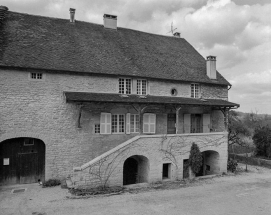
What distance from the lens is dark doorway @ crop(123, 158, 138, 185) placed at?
16.2 meters

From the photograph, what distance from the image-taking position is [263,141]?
22578 mm

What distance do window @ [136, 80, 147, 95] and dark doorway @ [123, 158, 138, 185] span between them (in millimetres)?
4920

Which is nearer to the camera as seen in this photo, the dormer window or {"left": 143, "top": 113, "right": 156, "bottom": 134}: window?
{"left": 143, "top": 113, "right": 156, "bottom": 134}: window

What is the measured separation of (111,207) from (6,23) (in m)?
13.9

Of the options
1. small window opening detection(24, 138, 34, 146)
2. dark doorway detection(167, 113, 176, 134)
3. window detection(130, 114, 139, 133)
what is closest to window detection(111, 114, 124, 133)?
window detection(130, 114, 139, 133)

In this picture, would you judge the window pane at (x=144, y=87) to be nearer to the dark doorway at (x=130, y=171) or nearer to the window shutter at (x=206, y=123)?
the dark doorway at (x=130, y=171)

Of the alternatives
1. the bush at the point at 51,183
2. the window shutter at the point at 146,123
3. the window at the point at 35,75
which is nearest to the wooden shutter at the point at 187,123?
the window shutter at the point at 146,123

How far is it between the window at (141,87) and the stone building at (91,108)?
75 mm

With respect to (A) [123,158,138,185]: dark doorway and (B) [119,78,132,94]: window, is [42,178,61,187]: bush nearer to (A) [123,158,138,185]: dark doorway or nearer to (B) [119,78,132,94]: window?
(A) [123,158,138,185]: dark doorway

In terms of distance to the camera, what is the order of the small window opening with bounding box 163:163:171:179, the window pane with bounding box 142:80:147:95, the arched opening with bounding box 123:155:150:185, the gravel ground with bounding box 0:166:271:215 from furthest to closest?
1. the window pane with bounding box 142:80:147:95
2. the small window opening with bounding box 163:163:171:179
3. the arched opening with bounding box 123:155:150:185
4. the gravel ground with bounding box 0:166:271:215

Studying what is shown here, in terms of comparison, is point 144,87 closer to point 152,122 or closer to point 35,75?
point 152,122

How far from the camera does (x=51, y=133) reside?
13570 millimetres

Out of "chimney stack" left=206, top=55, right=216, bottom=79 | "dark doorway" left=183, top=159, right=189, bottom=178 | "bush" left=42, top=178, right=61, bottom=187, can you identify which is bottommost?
"bush" left=42, top=178, right=61, bottom=187

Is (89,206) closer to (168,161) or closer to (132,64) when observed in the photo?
(168,161)
